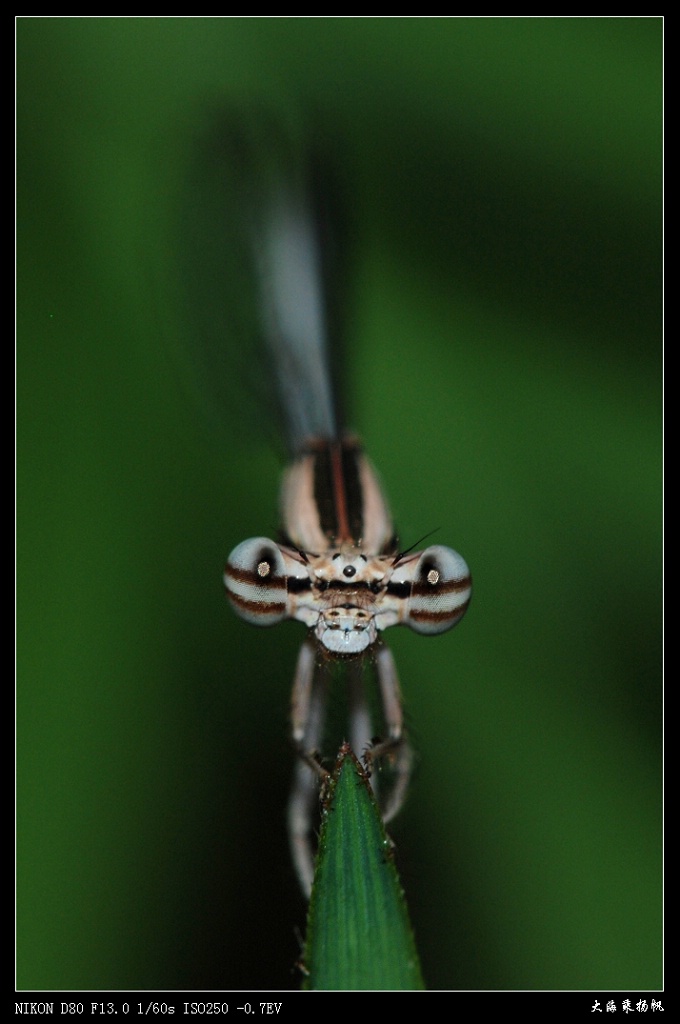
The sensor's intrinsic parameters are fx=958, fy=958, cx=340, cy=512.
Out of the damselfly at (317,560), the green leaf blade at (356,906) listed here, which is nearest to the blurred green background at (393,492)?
the damselfly at (317,560)

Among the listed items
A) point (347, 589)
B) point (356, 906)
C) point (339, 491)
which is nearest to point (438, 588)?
point (347, 589)

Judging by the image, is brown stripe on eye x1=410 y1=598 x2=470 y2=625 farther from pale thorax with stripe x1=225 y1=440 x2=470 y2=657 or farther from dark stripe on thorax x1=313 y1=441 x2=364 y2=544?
dark stripe on thorax x1=313 y1=441 x2=364 y2=544

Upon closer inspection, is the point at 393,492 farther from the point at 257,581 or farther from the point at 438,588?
the point at 257,581

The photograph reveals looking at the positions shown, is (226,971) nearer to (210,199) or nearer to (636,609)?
(636,609)

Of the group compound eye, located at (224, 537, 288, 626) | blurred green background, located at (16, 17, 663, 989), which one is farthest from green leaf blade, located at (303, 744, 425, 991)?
blurred green background, located at (16, 17, 663, 989)

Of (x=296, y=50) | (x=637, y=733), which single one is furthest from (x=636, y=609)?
(x=296, y=50)
